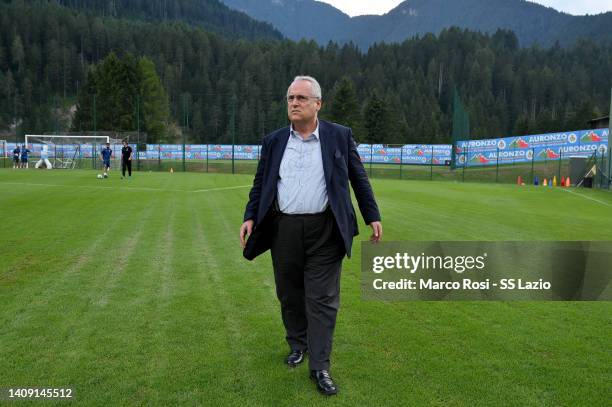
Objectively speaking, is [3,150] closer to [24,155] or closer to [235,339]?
[24,155]

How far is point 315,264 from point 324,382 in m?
0.80

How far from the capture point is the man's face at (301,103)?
3883 mm

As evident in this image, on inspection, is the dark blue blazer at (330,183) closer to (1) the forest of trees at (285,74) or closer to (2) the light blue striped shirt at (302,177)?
(2) the light blue striped shirt at (302,177)

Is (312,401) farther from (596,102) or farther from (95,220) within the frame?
(596,102)

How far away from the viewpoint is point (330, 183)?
389 centimetres

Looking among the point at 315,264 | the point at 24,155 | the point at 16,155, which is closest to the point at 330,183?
the point at 315,264

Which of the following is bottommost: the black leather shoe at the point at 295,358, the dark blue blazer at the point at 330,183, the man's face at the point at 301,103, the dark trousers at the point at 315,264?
the black leather shoe at the point at 295,358

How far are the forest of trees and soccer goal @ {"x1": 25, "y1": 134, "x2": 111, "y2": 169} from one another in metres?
53.3

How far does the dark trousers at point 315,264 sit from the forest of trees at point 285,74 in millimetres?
98092

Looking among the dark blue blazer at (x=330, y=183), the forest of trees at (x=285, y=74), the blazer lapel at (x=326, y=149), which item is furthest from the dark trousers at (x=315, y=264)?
the forest of trees at (x=285, y=74)

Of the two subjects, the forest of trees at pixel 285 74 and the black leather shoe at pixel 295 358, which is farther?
the forest of trees at pixel 285 74

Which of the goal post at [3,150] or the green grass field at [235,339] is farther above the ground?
the goal post at [3,150]

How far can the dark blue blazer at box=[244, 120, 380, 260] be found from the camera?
A: 391 cm

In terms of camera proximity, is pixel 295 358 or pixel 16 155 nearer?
pixel 295 358
